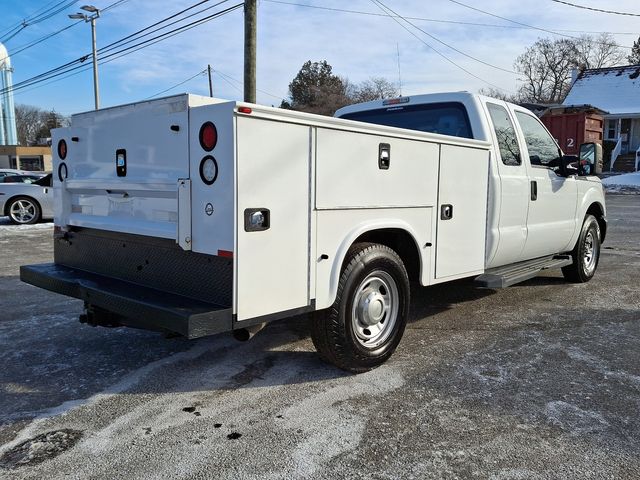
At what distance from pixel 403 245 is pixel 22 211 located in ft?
42.1

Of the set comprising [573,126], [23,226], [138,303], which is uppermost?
[573,126]

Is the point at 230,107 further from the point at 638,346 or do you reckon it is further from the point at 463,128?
the point at 638,346

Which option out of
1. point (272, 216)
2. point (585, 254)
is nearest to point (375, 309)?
point (272, 216)

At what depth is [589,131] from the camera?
2238 centimetres

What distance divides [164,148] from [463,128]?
3.07m

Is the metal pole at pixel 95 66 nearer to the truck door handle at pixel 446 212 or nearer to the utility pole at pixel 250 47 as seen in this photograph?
the utility pole at pixel 250 47

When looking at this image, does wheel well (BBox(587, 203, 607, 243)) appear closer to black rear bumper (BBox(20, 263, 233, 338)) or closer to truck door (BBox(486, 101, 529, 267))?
truck door (BBox(486, 101, 529, 267))

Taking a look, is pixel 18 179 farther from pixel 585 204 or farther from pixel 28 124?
pixel 28 124

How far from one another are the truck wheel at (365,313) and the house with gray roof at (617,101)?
38.4 m

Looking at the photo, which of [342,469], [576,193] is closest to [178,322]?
[342,469]

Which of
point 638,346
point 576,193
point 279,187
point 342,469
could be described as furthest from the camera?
point 576,193

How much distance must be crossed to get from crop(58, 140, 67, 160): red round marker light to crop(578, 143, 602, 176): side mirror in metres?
5.63

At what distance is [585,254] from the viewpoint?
7.67m

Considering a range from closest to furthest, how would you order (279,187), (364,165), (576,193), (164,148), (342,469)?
(342,469) < (279,187) < (164,148) < (364,165) < (576,193)
